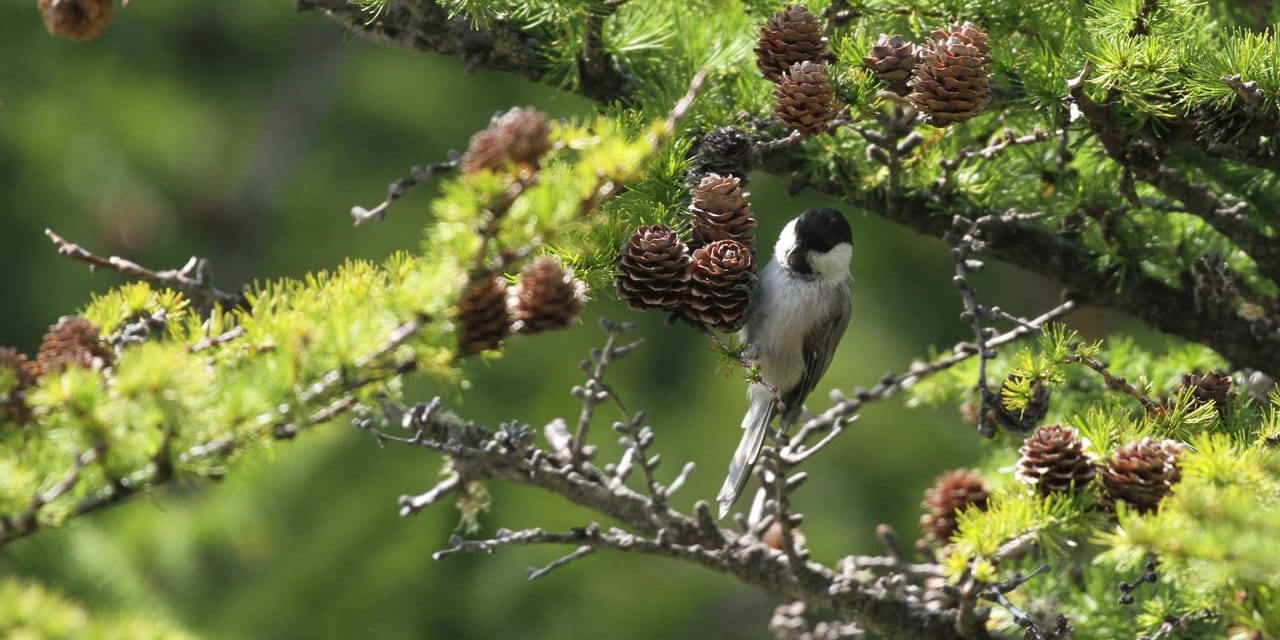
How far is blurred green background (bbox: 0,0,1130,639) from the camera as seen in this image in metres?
3.54

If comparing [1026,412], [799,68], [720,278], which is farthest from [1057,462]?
[799,68]

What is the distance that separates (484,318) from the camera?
135 centimetres

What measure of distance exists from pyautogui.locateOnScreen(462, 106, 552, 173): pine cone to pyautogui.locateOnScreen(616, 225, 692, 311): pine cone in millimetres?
477

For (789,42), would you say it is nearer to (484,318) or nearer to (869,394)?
(869,394)

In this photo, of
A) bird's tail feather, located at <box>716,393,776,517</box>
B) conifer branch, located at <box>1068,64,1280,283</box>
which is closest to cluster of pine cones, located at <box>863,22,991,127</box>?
conifer branch, located at <box>1068,64,1280,283</box>

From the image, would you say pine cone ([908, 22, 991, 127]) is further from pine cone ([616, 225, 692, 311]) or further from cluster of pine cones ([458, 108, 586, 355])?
cluster of pine cones ([458, 108, 586, 355])

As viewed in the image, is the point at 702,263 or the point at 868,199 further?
the point at 868,199

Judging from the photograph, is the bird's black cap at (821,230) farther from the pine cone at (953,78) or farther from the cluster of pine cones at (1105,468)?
the cluster of pine cones at (1105,468)

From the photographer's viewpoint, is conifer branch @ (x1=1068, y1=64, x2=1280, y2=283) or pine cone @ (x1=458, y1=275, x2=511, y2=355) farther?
conifer branch @ (x1=1068, y1=64, x2=1280, y2=283)

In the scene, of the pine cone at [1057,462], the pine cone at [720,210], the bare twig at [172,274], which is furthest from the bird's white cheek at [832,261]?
the bare twig at [172,274]

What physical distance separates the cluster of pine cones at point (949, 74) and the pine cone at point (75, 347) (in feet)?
3.69

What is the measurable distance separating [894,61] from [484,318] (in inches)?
32.4

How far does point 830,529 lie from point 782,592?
2954 mm

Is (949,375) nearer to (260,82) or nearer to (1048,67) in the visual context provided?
(1048,67)
